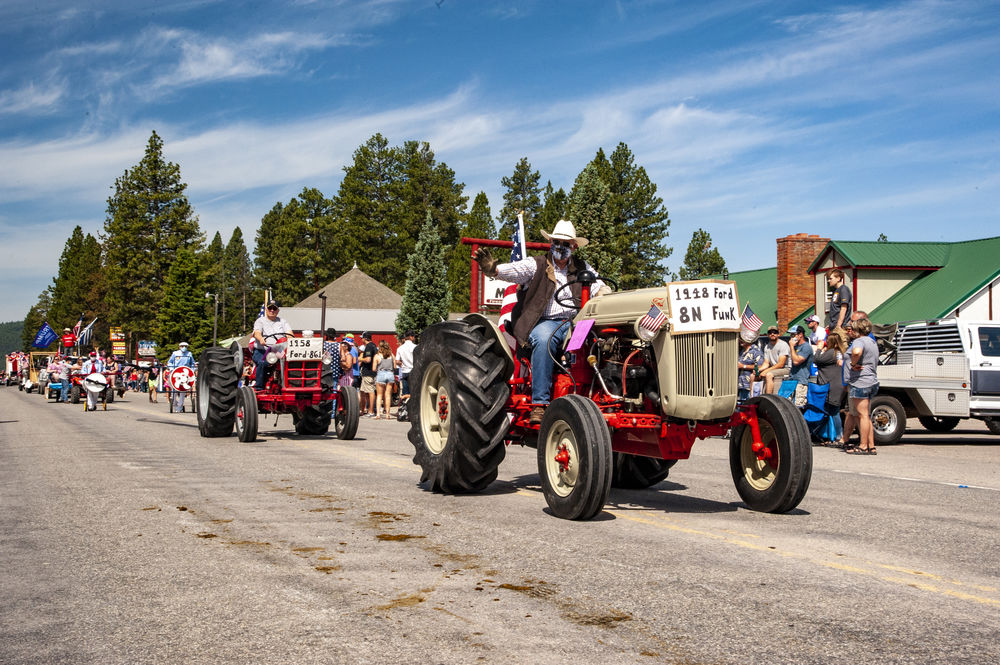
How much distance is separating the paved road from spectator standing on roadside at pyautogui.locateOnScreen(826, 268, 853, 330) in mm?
7375

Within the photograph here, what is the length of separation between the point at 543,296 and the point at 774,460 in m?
2.28

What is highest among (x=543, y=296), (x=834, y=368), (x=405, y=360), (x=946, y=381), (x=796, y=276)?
(x=796, y=276)

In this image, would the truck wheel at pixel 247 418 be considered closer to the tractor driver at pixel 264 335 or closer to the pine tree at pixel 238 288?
the tractor driver at pixel 264 335

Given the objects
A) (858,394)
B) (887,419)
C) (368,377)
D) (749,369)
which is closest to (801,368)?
(887,419)

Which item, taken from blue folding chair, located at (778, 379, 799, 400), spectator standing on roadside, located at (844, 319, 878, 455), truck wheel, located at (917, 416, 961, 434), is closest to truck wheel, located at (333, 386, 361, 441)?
blue folding chair, located at (778, 379, 799, 400)

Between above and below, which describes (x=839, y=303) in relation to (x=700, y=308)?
above

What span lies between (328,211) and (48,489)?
10185 cm

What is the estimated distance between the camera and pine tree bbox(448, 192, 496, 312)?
85812 millimetres

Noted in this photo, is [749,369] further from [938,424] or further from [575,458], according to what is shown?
[575,458]

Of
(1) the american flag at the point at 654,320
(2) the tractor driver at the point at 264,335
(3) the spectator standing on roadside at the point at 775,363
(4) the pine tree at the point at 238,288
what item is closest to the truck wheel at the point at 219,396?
(2) the tractor driver at the point at 264,335

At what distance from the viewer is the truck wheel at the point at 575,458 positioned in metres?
6.35

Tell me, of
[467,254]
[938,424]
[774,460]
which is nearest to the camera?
[774,460]

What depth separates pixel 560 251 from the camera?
7969mm

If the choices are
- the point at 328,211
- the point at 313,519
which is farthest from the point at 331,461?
the point at 328,211
